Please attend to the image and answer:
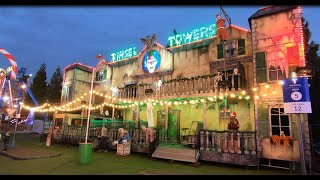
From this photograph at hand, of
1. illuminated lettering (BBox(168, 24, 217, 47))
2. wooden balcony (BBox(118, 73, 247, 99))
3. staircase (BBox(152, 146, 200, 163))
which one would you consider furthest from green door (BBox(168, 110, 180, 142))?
illuminated lettering (BBox(168, 24, 217, 47))

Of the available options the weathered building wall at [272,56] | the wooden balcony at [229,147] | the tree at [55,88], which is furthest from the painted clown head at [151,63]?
the tree at [55,88]

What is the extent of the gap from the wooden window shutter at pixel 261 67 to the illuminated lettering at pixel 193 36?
495 centimetres

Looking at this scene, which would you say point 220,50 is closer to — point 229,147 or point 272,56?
point 272,56

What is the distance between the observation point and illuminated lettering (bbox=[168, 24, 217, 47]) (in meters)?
16.8

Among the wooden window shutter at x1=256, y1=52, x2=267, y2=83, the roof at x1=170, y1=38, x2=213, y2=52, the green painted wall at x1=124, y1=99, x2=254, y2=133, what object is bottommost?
the green painted wall at x1=124, y1=99, x2=254, y2=133

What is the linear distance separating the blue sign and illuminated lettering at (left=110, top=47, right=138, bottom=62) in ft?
6.20

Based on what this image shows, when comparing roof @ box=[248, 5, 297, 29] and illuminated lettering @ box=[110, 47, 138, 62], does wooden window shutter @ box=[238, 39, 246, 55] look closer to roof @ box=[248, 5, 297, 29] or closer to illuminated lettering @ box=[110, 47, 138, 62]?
roof @ box=[248, 5, 297, 29]

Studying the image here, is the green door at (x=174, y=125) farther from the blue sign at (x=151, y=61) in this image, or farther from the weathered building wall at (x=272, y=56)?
the weathered building wall at (x=272, y=56)

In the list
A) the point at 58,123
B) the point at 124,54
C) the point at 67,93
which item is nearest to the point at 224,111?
the point at 124,54

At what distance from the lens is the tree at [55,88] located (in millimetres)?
45297

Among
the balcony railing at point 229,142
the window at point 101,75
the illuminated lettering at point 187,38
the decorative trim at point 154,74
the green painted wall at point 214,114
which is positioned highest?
the illuminated lettering at point 187,38

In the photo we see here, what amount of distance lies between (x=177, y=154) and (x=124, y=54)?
42.9 ft

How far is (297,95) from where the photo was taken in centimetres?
763
